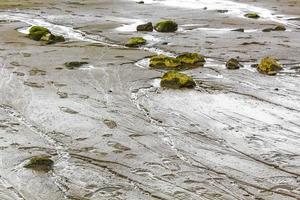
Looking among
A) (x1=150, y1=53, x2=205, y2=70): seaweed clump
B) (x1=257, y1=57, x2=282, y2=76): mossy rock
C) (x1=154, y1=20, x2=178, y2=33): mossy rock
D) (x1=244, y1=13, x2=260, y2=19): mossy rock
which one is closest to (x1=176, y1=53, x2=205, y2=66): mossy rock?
(x1=150, y1=53, x2=205, y2=70): seaweed clump

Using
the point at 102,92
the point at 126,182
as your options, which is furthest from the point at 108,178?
the point at 102,92

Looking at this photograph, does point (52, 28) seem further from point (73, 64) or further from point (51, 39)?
point (73, 64)

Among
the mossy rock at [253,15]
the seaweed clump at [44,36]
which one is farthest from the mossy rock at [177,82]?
the mossy rock at [253,15]

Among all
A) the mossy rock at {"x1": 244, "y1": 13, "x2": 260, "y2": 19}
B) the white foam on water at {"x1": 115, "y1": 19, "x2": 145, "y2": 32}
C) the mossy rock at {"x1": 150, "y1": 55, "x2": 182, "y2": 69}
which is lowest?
the mossy rock at {"x1": 150, "y1": 55, "x2": 182, "y2": 69}

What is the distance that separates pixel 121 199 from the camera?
264 inches

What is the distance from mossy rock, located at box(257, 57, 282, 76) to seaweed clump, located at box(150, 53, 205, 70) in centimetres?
181

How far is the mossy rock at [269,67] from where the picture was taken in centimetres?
1355

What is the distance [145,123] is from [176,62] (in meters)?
4.96

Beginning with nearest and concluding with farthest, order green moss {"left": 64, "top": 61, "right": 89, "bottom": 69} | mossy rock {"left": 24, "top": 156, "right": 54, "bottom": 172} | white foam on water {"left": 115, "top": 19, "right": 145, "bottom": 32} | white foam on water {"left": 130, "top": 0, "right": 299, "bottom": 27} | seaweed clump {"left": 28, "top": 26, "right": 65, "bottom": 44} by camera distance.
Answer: mossy rock {"left": 24, "top": 156, "right": 54, "bottom": 172} < green moss {"left": 64, "top": 61, "right": 89, "bottom": 69} < seaweed clump {"left": 28, "top": 26, "right": 65, "bottom": 44} < white foam on water {"left": 115, "top": 19, "right": 145, "bottom": 32} < white foam on water {"left": 130, "top": 0, "right": 299, "bottom": 27}

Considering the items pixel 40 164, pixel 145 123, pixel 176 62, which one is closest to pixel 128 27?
pixel 176 62

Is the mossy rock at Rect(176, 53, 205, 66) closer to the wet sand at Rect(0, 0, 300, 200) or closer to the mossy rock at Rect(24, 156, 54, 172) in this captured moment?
the wet sand at Rect(0, 0, 300, 200)

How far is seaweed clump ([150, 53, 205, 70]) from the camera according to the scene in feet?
46.6

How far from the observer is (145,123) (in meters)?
9.76

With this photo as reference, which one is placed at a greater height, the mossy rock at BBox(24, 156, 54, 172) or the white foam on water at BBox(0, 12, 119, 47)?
the white foam on water at BBox(0, 12, 119, 47)
